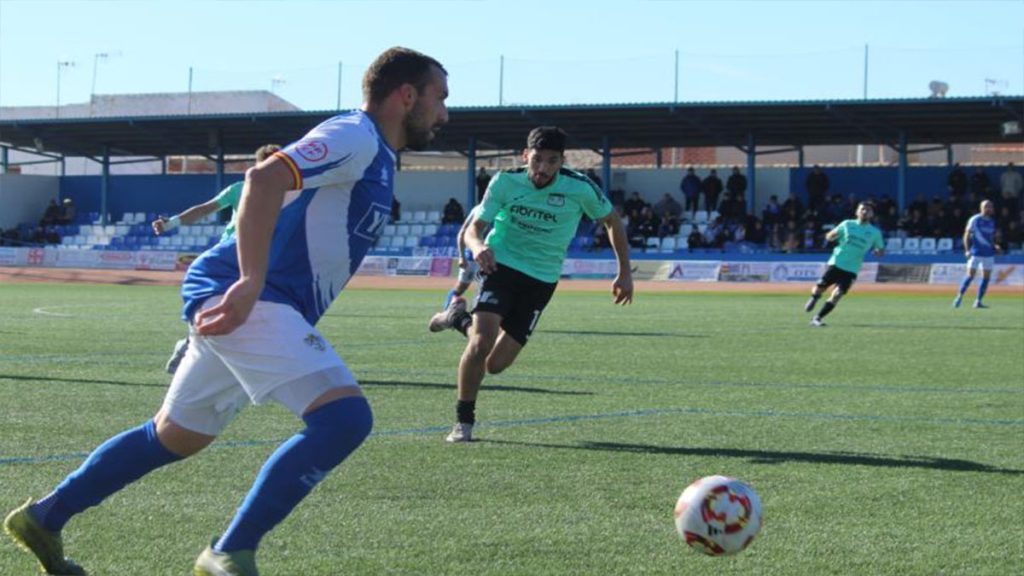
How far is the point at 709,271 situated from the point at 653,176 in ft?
36.5

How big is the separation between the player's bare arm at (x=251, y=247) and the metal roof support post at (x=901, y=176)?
138ft

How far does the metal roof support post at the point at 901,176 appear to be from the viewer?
45.1m

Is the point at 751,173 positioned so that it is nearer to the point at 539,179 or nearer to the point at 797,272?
the point at 797,272

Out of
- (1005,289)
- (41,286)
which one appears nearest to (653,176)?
(1005,289)

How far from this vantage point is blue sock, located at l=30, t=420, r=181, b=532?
16.6ft

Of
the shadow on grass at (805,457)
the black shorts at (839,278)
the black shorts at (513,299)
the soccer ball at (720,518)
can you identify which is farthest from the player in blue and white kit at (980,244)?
the soccer ball at (720,518)

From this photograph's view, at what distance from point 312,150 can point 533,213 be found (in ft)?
16.9

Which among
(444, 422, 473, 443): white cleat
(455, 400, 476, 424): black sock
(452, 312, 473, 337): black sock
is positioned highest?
(452, 312, 473, 337): black sock

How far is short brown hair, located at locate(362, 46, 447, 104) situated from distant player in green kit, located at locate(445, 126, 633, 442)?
14.2 feet

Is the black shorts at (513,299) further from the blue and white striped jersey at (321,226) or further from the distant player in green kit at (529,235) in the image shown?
the blue and white striped jersey at (321,226)

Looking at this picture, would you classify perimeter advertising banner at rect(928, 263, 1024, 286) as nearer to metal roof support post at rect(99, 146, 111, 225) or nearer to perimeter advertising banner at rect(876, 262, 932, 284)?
perimeter advertising banner at rect(876, 262, 932, 284)

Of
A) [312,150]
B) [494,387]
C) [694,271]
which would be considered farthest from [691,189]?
[312,150]

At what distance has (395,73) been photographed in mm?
5051

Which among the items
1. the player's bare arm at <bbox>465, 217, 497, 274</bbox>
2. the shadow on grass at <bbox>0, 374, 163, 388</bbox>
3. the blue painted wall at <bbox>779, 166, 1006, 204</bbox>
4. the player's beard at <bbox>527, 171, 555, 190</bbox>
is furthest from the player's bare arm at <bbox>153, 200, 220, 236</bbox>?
the blue painted wall at <bbox>779, 166, 1006, 204</bbox>
